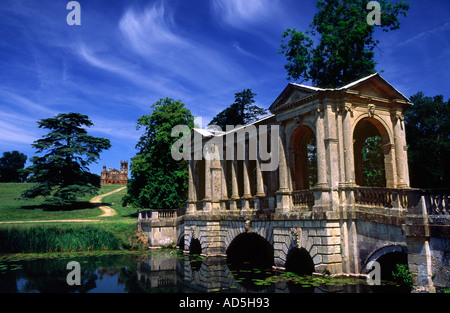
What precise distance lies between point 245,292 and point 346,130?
A: 25.5ft

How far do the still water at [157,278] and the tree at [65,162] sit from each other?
72.7ft

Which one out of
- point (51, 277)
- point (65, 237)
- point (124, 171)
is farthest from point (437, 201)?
point (124, 171)

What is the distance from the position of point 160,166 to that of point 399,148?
22.7 m

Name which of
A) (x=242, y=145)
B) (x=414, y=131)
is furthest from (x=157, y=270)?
(x=414, y=131)

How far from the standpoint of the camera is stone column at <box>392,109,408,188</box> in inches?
626

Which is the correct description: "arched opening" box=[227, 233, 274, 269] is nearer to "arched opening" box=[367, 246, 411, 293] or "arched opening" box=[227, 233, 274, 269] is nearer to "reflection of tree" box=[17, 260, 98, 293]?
"reflection of tree" box=[17, 260, 98, 293]

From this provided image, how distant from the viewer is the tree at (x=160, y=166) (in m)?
32.8

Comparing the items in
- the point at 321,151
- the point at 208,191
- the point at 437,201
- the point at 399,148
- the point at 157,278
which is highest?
the point at 399,148

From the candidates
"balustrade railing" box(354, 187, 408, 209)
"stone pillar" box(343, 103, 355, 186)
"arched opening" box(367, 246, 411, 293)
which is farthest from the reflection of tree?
"stone pillar" box(343, 103, 355, 186)

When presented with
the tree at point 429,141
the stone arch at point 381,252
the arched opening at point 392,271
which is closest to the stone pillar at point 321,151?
the stone arch at point 381,252

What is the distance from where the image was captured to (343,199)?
46.6 ft

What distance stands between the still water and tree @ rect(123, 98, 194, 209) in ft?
32.2

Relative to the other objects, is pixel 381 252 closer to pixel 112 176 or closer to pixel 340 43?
pixel 340 43
